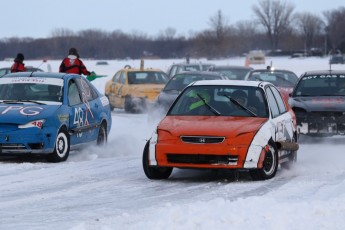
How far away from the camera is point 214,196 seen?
1022 centimetres

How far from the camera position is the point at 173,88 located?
77.3 feet

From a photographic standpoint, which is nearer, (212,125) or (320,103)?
(212,125)

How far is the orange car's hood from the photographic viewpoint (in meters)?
11.5

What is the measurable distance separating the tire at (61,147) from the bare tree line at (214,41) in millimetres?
95884

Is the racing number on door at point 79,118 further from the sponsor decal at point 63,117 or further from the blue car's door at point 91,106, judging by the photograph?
the sponsor decal at point 63,117

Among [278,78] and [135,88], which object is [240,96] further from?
[135,88]

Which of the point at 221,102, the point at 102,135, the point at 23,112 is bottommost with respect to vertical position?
the point at 102,135

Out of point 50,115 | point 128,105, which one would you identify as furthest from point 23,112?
point 128,105

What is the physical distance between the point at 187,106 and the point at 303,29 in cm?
13790

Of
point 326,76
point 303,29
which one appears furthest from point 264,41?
point 326,76

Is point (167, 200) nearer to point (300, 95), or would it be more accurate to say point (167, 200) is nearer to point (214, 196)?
point (214, 196)

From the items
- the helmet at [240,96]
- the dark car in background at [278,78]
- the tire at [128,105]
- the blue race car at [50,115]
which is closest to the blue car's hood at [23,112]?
the blue race car at [50,115]

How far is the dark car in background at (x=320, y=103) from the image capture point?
16781mm

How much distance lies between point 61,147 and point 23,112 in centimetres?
81
